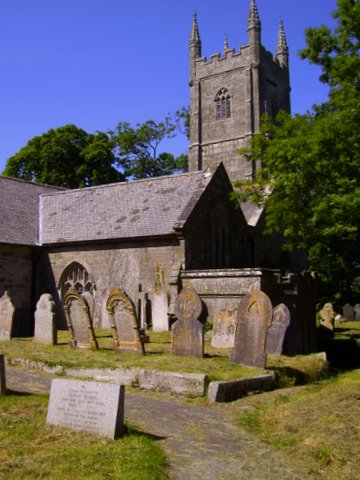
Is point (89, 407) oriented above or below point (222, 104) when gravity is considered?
below

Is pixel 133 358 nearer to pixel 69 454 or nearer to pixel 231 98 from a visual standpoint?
pixel 69 454

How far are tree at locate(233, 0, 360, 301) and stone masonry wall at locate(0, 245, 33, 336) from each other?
929cm

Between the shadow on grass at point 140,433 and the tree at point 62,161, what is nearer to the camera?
the shadow on grass at point 140,433

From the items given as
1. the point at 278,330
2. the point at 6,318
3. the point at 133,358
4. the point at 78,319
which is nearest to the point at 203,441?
the point at 133,358

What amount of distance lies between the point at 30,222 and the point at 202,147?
3248 centimetres

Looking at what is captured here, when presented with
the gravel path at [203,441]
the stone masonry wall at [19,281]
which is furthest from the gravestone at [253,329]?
the stone masonry wall at [19,281]

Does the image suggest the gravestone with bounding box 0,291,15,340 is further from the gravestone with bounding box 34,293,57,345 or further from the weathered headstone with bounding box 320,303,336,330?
the weathered headstone with bounding box 320,303,336,330

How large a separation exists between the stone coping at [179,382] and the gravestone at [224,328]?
158 inches

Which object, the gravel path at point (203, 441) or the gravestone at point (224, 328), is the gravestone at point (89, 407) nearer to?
the gravel path at point (203, 441)

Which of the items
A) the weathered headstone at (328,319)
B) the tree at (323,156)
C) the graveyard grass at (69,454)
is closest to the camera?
the graveyard grass at (69,454)

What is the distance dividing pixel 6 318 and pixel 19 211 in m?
7.86

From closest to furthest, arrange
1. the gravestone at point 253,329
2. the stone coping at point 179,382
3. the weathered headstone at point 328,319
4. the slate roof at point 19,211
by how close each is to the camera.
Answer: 1. the stone coping at point 179,382
2. the gravestone at point 253,329
3. the weathered headstone at point 328,319
4. the slate roof at point 19,211

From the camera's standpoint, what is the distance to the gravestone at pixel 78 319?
42.8 ft

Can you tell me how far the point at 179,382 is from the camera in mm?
9148
